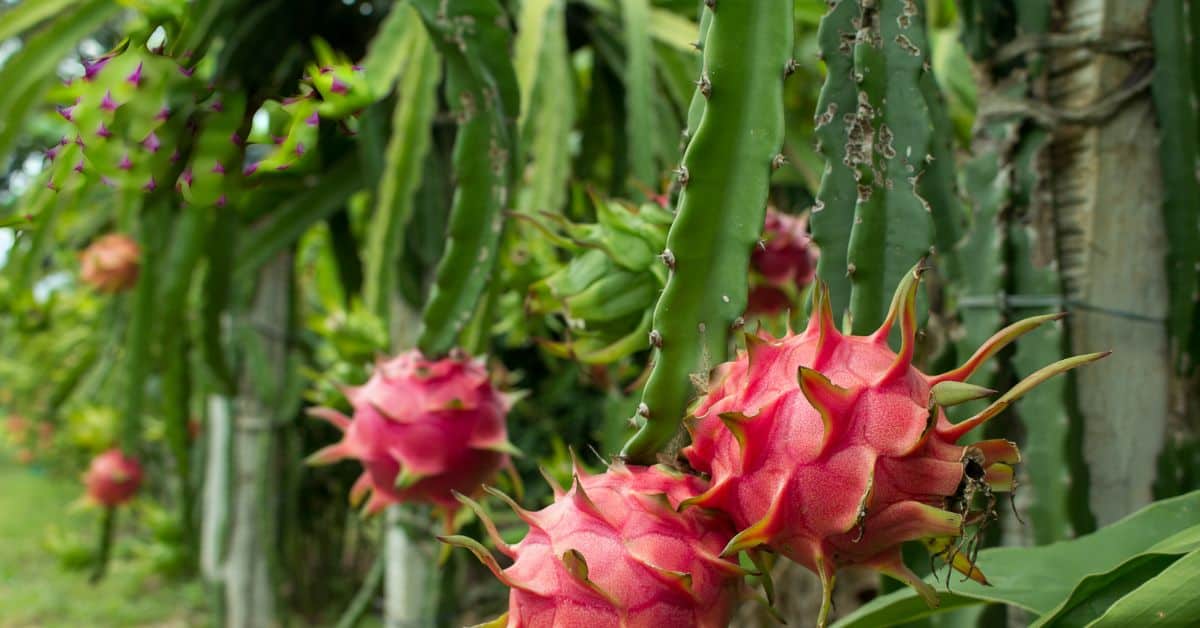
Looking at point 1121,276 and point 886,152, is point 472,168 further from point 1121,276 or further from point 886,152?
point 1121,276

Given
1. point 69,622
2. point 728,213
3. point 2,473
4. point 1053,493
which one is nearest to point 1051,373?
point 728,213

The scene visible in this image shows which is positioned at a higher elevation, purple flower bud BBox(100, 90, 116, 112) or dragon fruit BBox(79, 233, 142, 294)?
dragon fruit BBox(79, 233, 142, 294)

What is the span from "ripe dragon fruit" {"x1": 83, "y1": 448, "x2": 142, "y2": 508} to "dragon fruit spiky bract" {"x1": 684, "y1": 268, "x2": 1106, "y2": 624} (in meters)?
2.20

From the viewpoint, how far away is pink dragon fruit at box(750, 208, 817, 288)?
1102 mm

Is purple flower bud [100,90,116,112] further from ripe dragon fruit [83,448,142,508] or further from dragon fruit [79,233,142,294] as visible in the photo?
ripe dragon fruit [83,448,142,508]

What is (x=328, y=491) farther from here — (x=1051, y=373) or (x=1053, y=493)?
(x=1051, y=373)

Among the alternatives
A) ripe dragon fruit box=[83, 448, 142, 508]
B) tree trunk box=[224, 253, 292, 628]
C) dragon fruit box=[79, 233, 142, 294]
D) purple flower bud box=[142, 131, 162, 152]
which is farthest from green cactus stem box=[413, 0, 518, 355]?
ripe dragon fruit box=[83, 448, 142, 508]

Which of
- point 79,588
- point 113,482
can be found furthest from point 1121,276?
point 79,588

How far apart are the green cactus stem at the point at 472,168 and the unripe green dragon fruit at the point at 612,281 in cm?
7

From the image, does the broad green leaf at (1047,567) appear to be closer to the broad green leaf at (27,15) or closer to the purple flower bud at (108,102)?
the purple flower bud at (108,102)

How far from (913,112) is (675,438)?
10.7 inches

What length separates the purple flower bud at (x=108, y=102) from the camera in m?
0.56

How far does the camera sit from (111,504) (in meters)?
2.37

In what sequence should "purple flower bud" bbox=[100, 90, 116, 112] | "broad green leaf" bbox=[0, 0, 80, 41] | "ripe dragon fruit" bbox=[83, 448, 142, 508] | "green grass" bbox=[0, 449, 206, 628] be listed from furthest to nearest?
"green grass" bbox=[0, 449, 206, 628] → "ripe dragon fruit" bbox=[83, 448, 142, 508] → "broad green leaf" bbox=[0, 0, 80, 41] → "purple flower bud" bbox=[100, 90, 116, 112]
